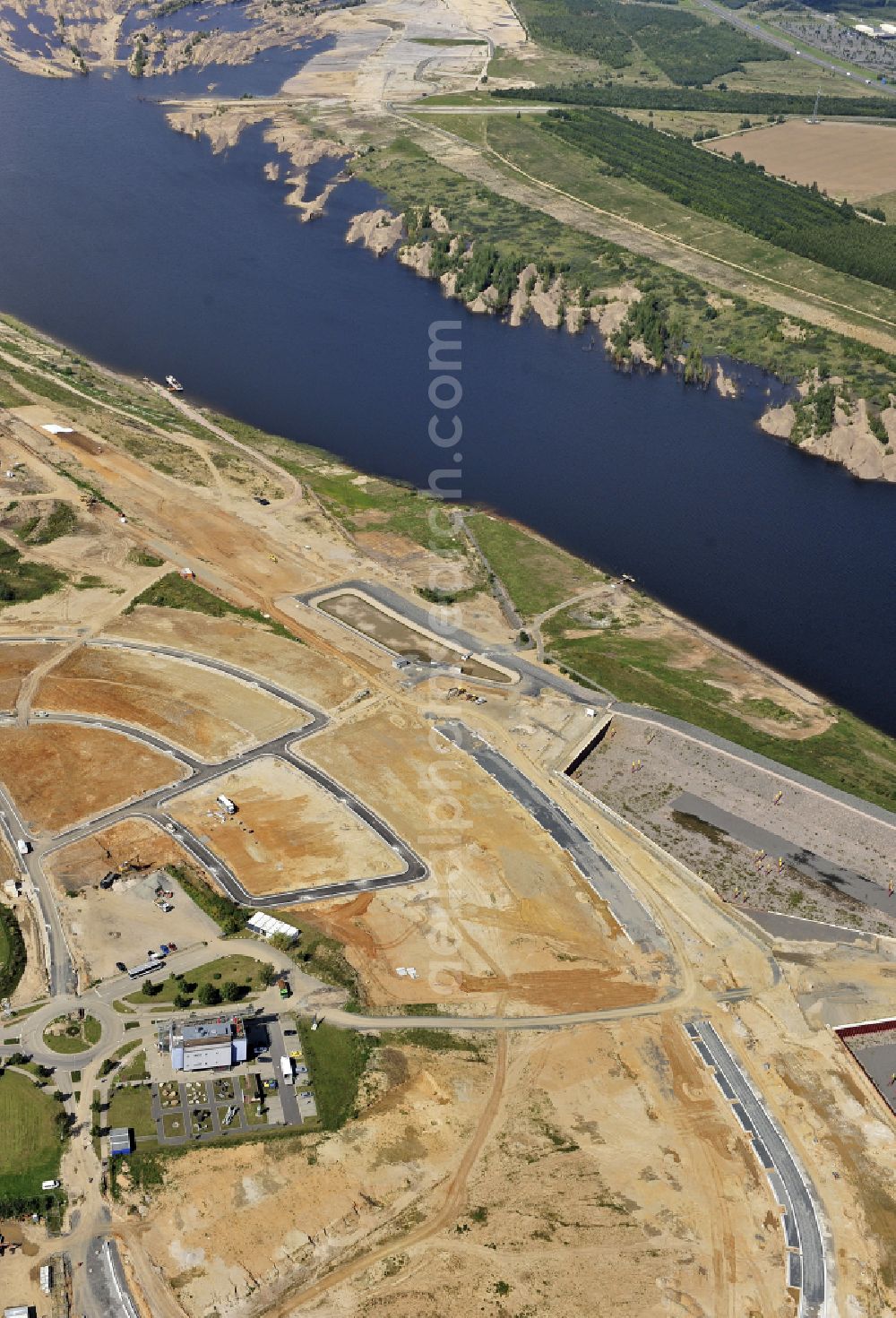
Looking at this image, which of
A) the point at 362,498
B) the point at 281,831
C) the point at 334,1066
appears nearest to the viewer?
the point at 334,1066

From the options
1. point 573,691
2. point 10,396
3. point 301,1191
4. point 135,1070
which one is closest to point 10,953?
point 135,1070

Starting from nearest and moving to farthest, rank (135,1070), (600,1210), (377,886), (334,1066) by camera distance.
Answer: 1. (600,1210)
2. (135,1070)
3. (334,1066)
4. (377,886)

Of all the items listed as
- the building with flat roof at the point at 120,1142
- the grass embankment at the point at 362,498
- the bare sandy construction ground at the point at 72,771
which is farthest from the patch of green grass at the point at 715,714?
the building with flat roof at the point at 120,1142

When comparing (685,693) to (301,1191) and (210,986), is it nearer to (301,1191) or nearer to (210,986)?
(210,986)

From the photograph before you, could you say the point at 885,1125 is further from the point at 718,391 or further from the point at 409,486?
the point at 718,391

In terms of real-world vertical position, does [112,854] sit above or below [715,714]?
below

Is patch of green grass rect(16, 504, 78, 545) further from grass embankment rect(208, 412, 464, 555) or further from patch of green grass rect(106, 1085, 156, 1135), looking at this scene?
patch of green grass rect(106, 1085, 156, 1135)

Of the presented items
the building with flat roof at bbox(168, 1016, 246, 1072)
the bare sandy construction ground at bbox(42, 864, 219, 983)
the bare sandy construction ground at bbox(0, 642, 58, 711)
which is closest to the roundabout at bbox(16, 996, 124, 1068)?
the bare sandy construction ground at bbox(42, 864, 219, 983)
